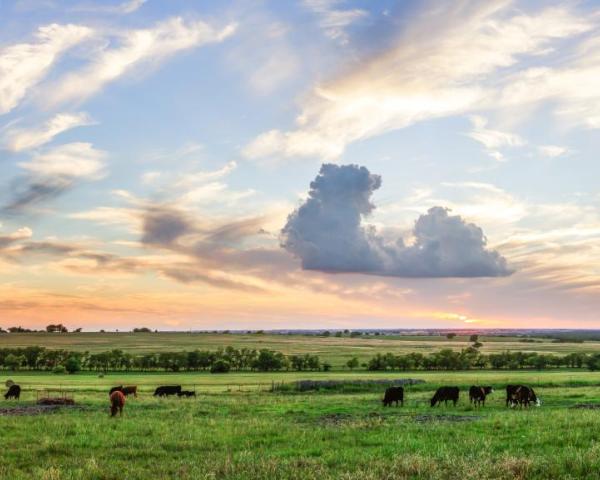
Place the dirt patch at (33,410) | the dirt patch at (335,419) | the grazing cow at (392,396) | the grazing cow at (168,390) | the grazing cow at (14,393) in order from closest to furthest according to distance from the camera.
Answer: the dirt patch at (335,419), the dirt patch at (33,410), the grazing cow at (392,396), the grazing cow at (14,393), the grazing cow at (168,390)

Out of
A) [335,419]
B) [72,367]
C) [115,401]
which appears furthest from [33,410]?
[72,367]

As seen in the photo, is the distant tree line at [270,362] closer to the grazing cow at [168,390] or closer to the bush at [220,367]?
the bush at [220,367]

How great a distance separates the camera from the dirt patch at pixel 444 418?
28.8 metres

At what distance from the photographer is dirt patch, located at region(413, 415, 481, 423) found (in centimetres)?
2880

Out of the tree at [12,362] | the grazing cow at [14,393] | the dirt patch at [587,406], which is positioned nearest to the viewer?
the dirt patch at [587,406]

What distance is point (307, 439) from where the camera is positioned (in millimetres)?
21859

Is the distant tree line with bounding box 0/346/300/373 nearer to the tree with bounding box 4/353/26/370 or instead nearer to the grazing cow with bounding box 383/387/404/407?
the tree with bounding box 4/353/26/370

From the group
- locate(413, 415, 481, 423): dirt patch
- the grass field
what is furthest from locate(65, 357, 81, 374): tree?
locate(413, 415, 481, 423): dirt patch

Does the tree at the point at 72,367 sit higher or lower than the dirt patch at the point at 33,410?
lower

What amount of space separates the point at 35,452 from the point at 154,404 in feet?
72.1

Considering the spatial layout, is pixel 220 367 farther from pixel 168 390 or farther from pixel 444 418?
pixel 444 418

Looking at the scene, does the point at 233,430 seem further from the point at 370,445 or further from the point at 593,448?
the point at 593,448

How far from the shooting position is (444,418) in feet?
98.2

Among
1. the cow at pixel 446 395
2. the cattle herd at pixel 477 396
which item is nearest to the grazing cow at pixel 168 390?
the cattle herd at pixel 477 396
